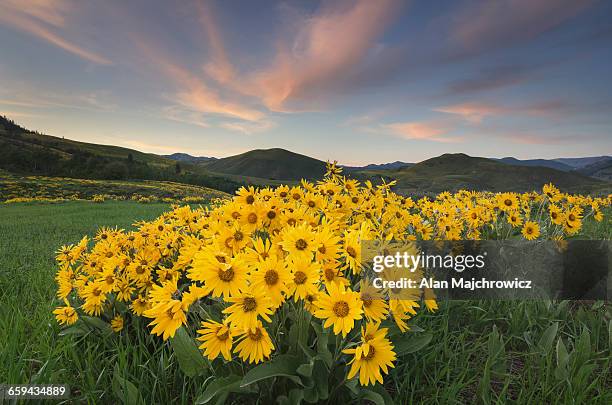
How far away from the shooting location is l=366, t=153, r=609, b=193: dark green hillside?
81.0m

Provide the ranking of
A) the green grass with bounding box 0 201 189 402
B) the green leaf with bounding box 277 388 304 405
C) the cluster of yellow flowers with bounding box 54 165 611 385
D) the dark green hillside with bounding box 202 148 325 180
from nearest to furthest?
the cluster of yellow flowers with bounding box 54 165 611 385, the green leaf with bounding box 277 388 304 405, the green grass with bounding box 0 201 189 402, the dark green hillside with bounding box 202 148 325 180

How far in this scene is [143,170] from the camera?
221ft


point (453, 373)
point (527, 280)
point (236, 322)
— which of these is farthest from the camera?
point (527, 280)

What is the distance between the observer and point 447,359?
2459 mm

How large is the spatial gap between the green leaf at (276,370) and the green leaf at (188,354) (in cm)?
44

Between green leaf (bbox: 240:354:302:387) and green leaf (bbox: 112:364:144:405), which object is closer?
green leaf (bbox: 240:354:302:387)

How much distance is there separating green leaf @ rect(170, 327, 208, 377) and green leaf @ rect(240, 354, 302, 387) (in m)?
0.44

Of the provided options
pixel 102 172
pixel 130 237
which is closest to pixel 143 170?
pixel 102 172

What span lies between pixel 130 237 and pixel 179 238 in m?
0.47

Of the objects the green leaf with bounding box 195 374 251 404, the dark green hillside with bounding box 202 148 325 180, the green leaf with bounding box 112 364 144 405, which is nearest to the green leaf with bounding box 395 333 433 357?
the green leaf with bounding box 195 374 251 404

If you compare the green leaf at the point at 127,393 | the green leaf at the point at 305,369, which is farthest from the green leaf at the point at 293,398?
the green leaf at the point at 127,393

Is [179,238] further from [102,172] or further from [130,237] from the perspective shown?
[102,172]

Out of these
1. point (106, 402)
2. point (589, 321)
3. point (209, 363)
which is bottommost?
point (106, 402)

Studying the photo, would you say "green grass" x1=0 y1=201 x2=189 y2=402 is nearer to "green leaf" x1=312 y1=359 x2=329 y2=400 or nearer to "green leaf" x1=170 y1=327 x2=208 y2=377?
"green leaf" x1=170 y1=327 x2=208 y2=377
